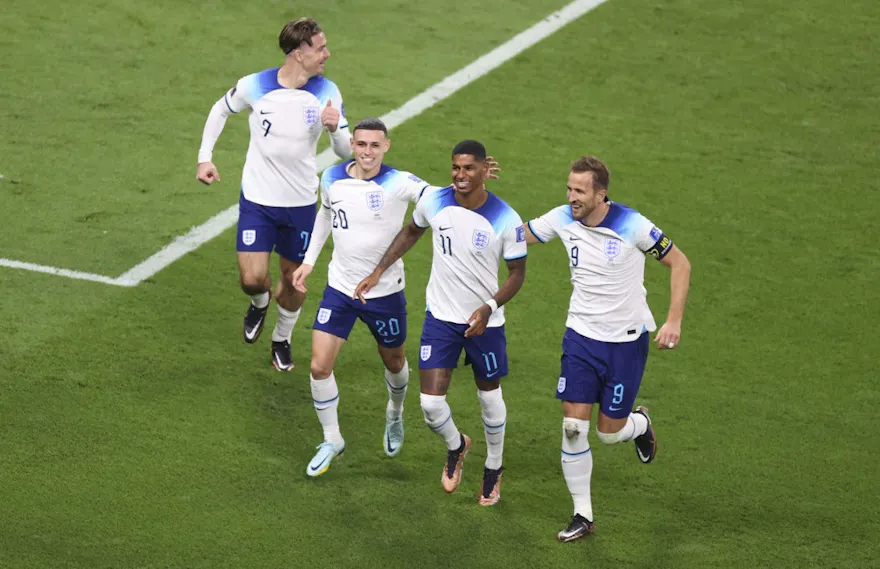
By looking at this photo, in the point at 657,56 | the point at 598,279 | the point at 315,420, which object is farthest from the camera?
the point at 657,56

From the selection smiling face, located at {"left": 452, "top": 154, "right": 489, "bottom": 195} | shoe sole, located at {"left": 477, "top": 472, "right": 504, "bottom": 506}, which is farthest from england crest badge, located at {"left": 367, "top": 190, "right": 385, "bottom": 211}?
shoe sole, located at {"left": 477, "top": 472, "right": 504, "bottom": 506}

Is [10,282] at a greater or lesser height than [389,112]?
lesser

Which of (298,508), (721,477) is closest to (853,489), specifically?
(721,477)

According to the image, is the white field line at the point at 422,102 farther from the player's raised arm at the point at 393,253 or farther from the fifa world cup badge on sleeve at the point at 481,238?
the fifa world cup badge on sleeve at the point at 481,238

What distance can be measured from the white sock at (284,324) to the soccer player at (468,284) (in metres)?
1.80

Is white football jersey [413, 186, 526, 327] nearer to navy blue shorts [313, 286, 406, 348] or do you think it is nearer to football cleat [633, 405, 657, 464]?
navy blue shorts [313, 286, 406, 348]

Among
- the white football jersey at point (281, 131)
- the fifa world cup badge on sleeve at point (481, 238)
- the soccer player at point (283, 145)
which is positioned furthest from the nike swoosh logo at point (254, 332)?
the fifa world cup badge on sleeve at point (481, 238)

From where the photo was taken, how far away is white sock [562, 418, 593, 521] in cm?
894

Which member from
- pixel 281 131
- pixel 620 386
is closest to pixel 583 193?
pixel 620 386

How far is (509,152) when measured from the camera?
1510cm

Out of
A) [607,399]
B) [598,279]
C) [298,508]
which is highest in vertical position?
[598,279]

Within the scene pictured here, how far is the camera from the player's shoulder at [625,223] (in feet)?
28.9

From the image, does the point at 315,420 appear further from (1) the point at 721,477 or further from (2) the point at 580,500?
(1) the point at 721,477

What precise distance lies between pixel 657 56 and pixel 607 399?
902 cm
